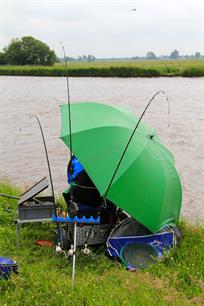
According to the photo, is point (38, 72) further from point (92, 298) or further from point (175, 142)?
point (92, 298)

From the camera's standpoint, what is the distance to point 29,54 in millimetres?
64312

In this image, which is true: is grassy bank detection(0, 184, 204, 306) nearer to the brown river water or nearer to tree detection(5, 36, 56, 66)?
the brown river water

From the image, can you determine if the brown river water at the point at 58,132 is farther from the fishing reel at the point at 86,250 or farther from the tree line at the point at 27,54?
the tree line at the point at 27,54

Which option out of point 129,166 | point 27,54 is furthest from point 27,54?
point 129,166

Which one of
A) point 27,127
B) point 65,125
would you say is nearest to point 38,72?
point 27,127

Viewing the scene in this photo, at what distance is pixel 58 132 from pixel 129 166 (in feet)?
32.0

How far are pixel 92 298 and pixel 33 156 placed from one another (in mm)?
7767

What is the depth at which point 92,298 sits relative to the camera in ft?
11.4

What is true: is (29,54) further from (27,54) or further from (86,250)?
(86,250)

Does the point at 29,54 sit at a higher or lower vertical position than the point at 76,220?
higher

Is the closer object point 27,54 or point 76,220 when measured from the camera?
point 76,220

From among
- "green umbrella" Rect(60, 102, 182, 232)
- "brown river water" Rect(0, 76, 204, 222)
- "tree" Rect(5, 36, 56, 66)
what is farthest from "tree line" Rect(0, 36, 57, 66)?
"green umbrella" Rect(60, 102, 182, 232)

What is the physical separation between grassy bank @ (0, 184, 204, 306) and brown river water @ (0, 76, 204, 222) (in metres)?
2.54

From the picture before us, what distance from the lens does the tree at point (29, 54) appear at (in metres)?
64.7
